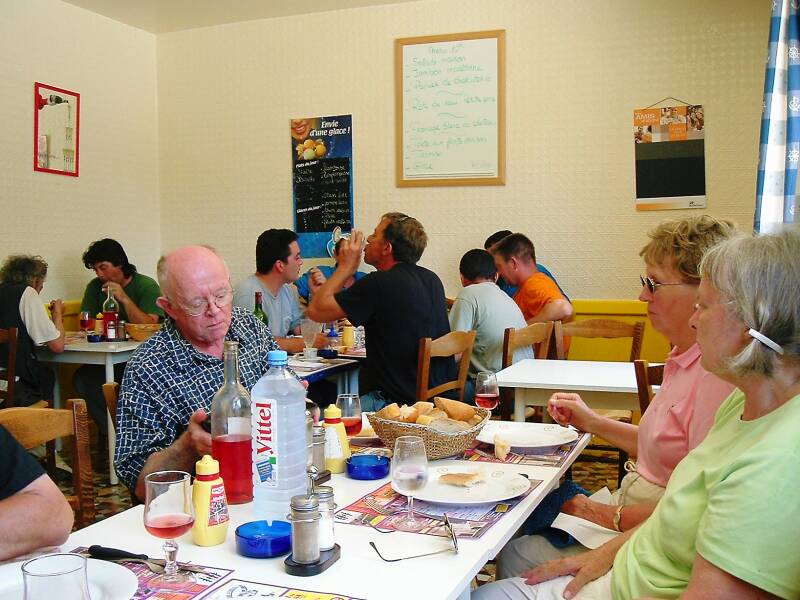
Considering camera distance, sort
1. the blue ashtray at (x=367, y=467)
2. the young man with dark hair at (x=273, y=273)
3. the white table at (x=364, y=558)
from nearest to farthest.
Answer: the white table at (x=364, y=558) → the blue ashtray at (x=367, y=467) → the young man with dark hair at (x=273, y=273)

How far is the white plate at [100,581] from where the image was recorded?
4.01 ft

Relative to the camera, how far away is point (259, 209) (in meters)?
6.81

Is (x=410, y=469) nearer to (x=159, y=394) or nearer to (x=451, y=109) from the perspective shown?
(x=159, y=394)

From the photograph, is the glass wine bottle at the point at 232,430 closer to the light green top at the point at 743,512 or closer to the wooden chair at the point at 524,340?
the light green top at the point at 743,512

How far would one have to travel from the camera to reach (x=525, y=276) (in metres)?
5.28

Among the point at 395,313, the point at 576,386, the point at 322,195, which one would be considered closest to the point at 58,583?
the point at 576,386

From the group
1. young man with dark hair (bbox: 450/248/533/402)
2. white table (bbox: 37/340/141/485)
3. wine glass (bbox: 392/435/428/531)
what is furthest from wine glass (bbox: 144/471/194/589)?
white table (bbox: 37/340/141/485)

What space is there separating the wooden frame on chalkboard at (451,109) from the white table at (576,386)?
9.37 ft

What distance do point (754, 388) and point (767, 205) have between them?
7.23 feet

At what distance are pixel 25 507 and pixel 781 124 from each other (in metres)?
3.14

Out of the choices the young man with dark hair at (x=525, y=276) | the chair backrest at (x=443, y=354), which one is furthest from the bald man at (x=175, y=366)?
the young man with dark hair at (x=525, y=276)

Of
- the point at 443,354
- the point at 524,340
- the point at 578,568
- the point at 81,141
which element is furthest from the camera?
the point at 81,141

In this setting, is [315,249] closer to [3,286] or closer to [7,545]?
[3,286]

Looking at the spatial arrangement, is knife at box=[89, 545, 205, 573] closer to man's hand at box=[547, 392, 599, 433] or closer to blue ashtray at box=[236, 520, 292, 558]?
→ blue ashtray at box=[236, 520, 292, 558]
